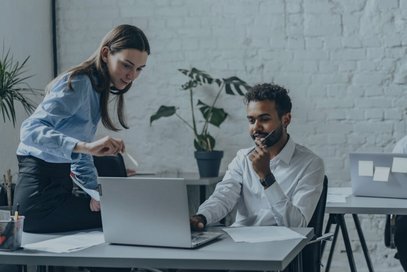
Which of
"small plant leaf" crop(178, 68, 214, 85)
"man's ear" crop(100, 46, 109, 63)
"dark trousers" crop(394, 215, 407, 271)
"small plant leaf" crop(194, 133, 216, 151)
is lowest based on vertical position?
"dark trousers" crop(394, 215, 407, 271)

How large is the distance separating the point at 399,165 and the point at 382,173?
98 millimetres

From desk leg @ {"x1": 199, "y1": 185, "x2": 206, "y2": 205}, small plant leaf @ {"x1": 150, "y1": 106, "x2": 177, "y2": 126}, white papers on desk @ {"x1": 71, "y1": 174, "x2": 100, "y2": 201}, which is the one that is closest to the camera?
white papers on desk @ {"x1": 71, "y1": 174, "x2": 100, "y2": 201}

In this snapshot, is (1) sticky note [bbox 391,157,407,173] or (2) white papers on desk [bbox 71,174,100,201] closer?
(2) white papers on desk [bbox 71,174,100,201]

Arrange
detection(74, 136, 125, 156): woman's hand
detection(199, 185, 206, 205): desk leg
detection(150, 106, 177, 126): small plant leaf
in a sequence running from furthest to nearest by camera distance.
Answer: detection(150, 106, 177, 126): small plant leaf → detection(199, 185, 206, 205): desk leg → detection(74, 136, 125, 156): woman's hand

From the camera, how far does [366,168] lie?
3.36 metres

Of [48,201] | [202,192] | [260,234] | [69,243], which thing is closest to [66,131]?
[48,201]

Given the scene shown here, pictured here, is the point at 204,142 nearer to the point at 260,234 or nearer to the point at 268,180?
the point at 268,180

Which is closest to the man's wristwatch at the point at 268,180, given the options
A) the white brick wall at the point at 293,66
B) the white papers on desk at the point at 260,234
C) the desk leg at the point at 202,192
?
the white papers on desk at the point at 260,234

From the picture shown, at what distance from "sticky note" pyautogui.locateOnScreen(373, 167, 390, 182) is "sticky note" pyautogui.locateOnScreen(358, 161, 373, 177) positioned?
27 millimetres

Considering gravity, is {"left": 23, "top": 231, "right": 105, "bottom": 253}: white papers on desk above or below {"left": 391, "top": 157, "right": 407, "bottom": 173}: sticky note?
below

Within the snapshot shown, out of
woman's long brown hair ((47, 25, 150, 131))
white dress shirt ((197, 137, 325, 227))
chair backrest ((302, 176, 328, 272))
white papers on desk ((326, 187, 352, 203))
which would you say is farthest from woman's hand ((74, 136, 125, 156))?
white papers on desk ((326, 187, 352, 203))

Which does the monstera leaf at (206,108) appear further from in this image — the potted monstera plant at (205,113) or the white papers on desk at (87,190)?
the white papers on desk at (87,190)

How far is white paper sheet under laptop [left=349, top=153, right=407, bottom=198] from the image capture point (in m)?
3.27

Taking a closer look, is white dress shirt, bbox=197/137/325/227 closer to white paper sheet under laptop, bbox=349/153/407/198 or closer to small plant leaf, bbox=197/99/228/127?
white paper sheet under laptop, bbox=349/153/407/198
